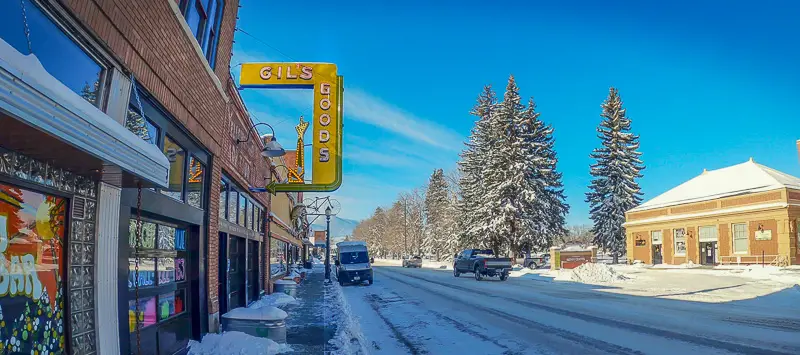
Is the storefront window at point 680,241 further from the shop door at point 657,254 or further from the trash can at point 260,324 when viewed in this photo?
the trash can at point 260,324

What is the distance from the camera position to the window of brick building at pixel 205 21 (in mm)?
7664

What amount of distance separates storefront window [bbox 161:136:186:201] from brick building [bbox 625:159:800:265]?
129ft

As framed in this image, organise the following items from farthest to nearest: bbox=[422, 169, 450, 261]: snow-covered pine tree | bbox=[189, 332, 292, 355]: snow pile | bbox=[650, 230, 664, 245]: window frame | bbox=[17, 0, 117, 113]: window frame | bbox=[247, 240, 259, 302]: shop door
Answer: bbox=[422, 169, 450, 261]: snow-covered pine tree < bbox=[650, 230, 664, 245]: window frame < bbox=[247, 240, 259, 302]: shop door < bbox=[189, 332, 292, 355]: snow pile < bbox=[17, 0, 117, 113]: window frame

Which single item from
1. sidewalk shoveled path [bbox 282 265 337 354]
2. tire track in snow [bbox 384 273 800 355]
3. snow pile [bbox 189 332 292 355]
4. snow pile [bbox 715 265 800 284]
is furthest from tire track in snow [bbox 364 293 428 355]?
snow pile [bbox 715 265 800 284]

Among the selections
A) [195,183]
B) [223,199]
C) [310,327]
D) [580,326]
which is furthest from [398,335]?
[195,183]

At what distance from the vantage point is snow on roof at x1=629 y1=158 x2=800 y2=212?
3872 centimetres

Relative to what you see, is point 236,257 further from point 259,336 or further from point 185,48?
point 185,48

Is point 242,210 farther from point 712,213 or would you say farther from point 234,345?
point 712,213

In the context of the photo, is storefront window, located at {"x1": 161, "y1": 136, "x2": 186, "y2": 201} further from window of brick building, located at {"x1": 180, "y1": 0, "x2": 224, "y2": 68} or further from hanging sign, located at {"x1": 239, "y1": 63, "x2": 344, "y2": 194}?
hanging sign, located at {"x1": 239, "y1": 63, "x2": 344, "y2": 194}

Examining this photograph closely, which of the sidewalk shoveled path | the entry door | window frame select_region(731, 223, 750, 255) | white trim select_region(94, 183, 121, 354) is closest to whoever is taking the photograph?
white trim select_region(94, 183, 121, 354)

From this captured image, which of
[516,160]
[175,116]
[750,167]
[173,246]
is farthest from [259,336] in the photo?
[750,167]

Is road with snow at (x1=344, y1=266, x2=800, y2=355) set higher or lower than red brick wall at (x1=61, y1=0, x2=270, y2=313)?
lower

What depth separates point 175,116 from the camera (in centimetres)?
667

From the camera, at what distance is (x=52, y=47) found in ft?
13.3
